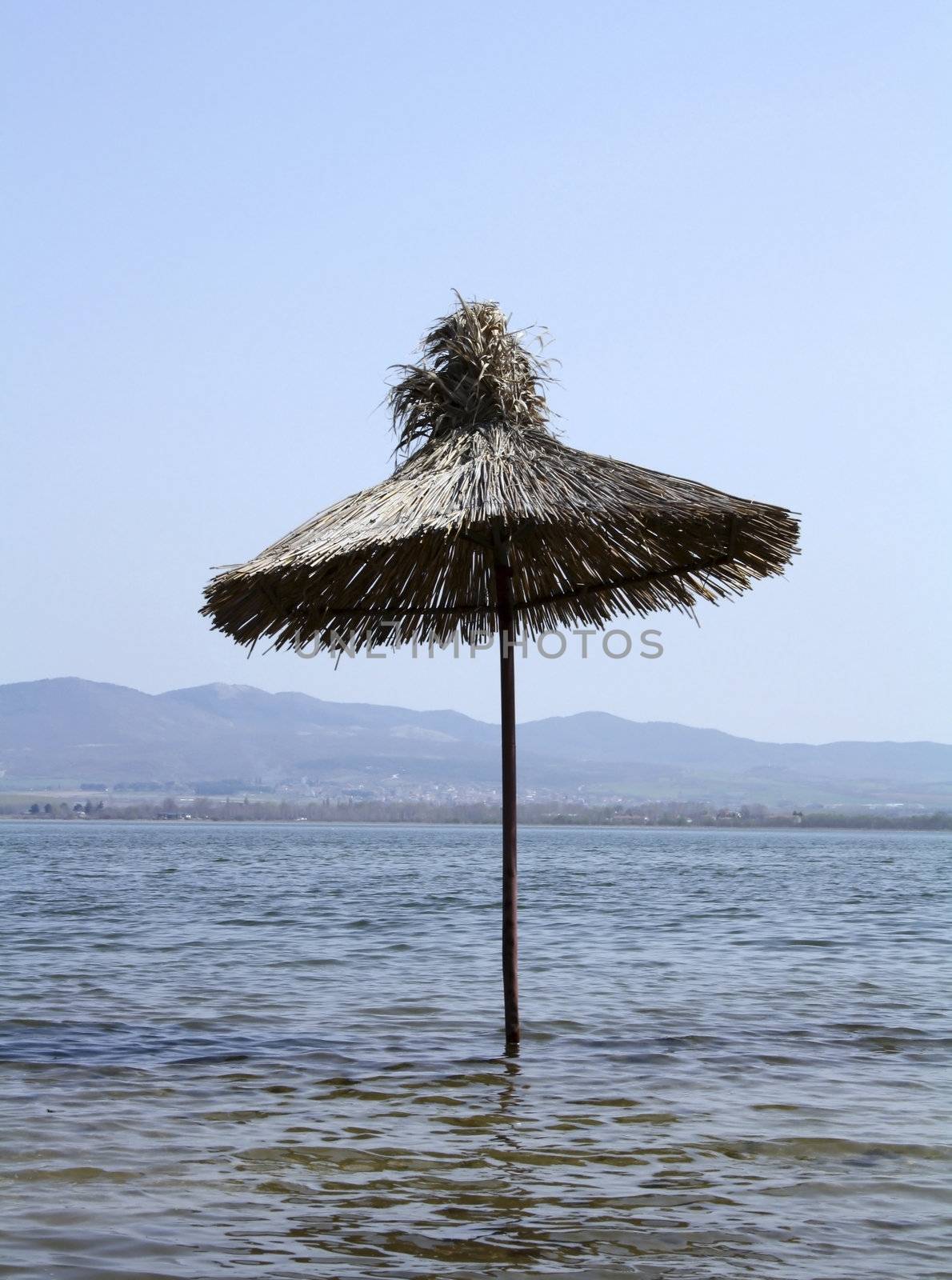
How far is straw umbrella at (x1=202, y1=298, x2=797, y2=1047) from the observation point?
767 centimetres

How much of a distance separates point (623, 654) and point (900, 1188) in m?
4.12

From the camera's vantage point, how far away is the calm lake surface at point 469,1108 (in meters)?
5.12

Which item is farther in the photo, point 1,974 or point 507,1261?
point 1,974

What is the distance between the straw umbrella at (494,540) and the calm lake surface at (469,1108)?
1.37 m

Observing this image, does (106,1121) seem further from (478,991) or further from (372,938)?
(372,938)

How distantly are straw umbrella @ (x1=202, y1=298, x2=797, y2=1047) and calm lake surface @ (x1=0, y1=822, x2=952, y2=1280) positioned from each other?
1.37 m

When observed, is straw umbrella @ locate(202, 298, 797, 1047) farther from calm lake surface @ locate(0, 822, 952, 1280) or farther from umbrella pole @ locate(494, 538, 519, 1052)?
calm lake surface @ locate(0, 822, 952, 1280)

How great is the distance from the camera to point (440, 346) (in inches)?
342

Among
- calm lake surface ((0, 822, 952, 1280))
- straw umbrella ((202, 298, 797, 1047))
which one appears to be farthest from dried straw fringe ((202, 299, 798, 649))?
calm lake surface ((0, 822, 952, 1280))

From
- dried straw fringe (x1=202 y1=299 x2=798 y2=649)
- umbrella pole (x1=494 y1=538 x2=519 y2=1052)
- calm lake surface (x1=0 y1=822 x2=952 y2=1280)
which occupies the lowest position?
calm lake surface (x1=0 y1=822 x2=952 y2=1280)

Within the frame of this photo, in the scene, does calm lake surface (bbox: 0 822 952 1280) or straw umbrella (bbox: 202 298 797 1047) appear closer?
calm lake surface (bbox: 0 822 952 1280)

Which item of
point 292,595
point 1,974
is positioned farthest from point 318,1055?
point 1,974

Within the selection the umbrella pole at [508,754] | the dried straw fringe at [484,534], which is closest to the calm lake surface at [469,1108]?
the umbrella pole at [508,754]

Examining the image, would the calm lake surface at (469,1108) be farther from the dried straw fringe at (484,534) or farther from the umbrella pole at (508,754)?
the dried straw fringe at (484,534)
